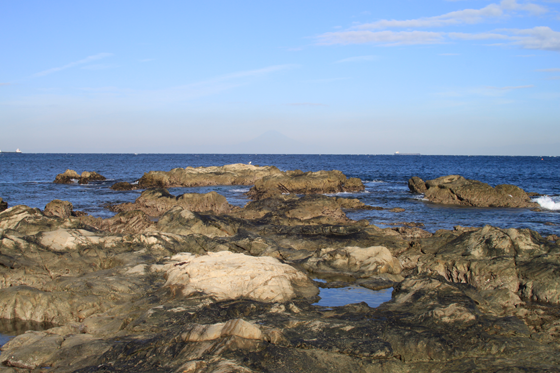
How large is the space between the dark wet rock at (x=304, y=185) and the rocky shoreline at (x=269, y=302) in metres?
24.3

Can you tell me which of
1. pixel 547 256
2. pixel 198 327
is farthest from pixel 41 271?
pixel 547 256

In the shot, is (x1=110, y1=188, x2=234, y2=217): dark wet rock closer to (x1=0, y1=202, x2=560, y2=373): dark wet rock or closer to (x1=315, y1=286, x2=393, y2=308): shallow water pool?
(x1=0, y1=202, x2=560, y2=373): dark wet rock

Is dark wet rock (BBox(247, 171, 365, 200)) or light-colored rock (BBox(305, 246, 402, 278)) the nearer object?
light-colored rock (BBox(305, 246, 402, 278))

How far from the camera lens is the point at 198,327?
6.90m

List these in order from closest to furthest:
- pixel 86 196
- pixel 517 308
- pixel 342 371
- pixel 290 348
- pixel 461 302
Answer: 1. pixel 342 371
2. pixel 290 348
3. pixel 461 302
4. pixel 517 308
5. pixel 86 196

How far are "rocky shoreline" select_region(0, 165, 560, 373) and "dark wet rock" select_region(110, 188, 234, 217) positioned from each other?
981 centimetres

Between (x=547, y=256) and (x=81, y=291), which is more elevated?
(x=547, y=256)

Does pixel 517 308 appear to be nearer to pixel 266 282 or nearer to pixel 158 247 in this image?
pixel 266 282

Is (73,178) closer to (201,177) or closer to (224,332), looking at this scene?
(201,177)

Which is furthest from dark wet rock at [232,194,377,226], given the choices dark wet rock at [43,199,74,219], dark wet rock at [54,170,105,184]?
dark wet rock at [54,170,105,184]

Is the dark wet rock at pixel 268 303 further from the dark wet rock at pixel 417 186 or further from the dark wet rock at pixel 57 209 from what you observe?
the dark wet rock at pixel 417 186

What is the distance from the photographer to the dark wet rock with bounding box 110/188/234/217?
27516 millimetres

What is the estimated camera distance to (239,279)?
33.5ft

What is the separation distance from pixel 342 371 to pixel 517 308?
4.93 meters
